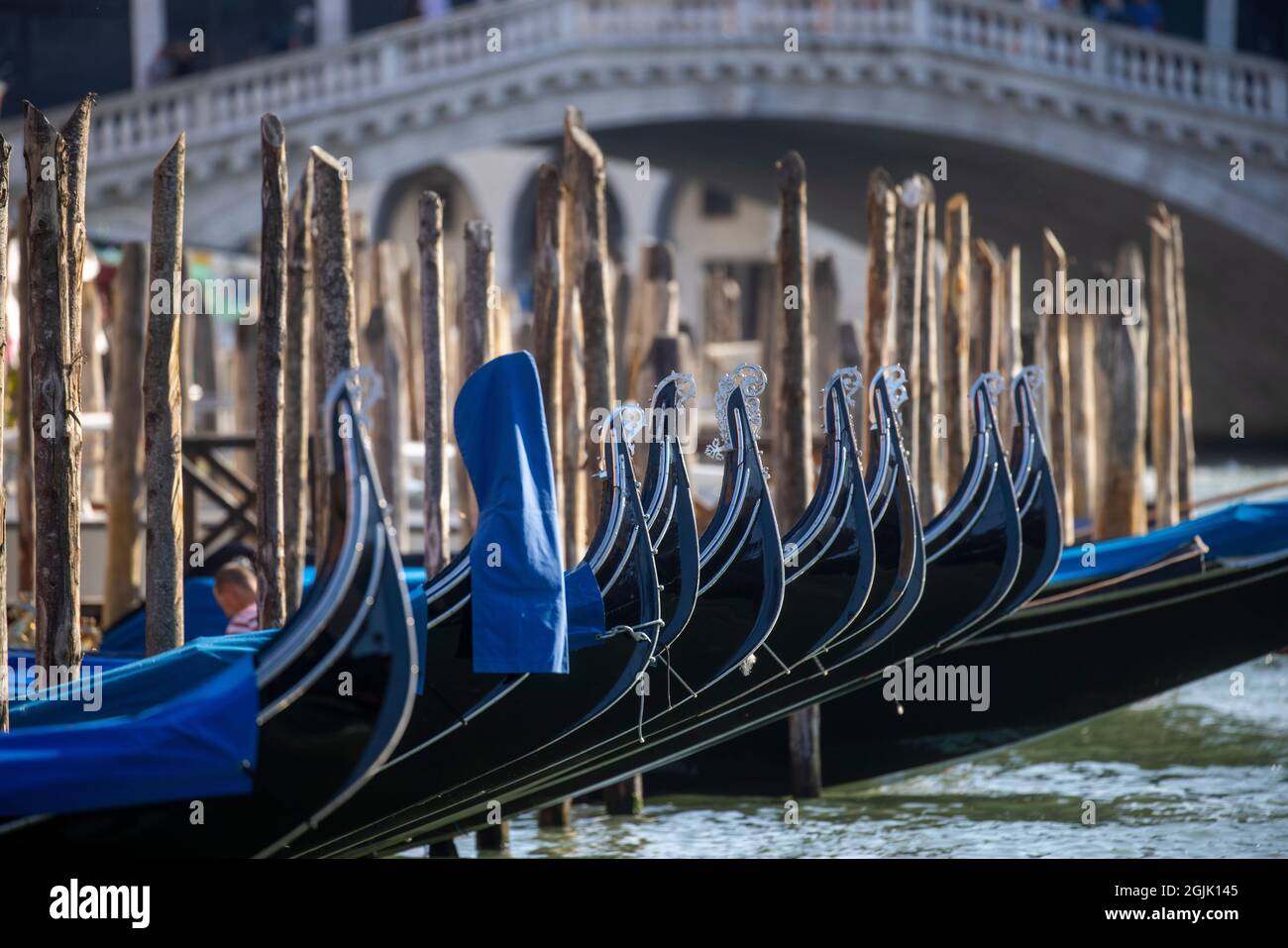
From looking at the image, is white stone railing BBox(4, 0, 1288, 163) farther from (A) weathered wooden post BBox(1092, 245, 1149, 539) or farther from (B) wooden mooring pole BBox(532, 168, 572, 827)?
(B) wooden mooring pole BBox(532, 168, 572, 827)

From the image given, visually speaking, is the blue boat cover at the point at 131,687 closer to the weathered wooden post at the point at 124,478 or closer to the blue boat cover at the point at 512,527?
the blue boat cover at the point at 512,527

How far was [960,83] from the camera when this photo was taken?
16719 millimetres

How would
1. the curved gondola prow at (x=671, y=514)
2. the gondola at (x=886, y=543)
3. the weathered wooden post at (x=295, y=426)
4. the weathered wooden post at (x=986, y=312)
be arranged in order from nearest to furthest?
the curved gondola prow at (x=671, y=514) < the gondola at (x=886, y=543) < the weathered wooden post at (x=295, y=426) < the weathered wooden post at (x=986, y=312)

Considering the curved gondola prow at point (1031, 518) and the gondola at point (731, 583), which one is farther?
the curved gondola prow at point (1031, 518)

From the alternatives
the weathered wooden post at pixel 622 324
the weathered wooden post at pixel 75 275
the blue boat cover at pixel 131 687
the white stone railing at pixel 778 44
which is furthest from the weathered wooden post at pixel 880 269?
the white stone railing at pixel 778 44

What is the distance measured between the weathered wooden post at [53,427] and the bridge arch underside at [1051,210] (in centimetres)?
1268

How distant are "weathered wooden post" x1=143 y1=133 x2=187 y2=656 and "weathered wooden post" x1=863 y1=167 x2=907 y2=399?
2.65 m

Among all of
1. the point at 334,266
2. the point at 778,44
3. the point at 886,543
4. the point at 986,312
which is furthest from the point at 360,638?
the point at 778,44

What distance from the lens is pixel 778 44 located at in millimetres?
16516

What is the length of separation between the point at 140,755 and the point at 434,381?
2546 millimetres

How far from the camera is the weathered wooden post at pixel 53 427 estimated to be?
482 centimetres

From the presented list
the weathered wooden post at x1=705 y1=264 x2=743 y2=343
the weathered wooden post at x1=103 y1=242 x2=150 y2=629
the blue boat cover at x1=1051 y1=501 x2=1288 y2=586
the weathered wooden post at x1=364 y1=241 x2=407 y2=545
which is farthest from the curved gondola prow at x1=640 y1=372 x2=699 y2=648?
the weathered wooden post at x1=705 y1=264 x2=743 y2=343

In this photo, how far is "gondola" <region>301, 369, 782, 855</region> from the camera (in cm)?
534
